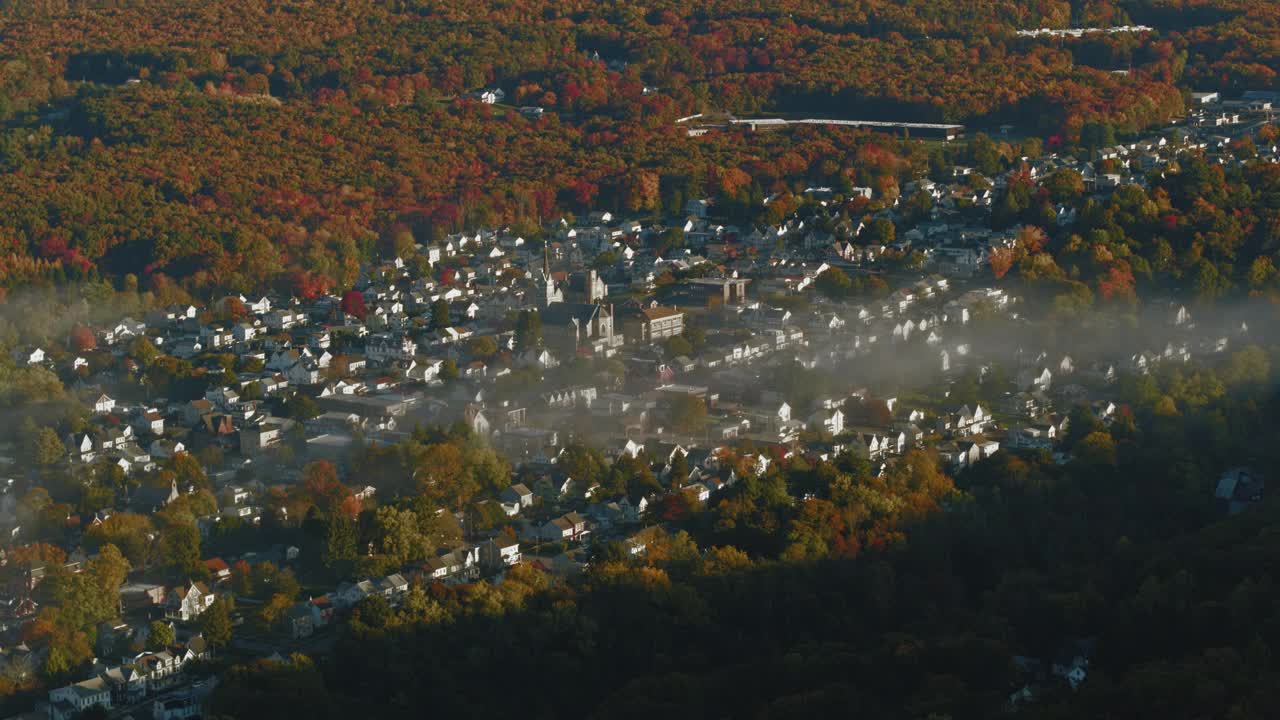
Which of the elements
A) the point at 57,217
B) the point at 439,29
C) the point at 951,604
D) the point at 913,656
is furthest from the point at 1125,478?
the point at 439,29

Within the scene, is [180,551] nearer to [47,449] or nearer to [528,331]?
[47,449]

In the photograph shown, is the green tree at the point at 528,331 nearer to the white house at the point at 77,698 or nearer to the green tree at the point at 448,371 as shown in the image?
the green tree at the point at 448,371

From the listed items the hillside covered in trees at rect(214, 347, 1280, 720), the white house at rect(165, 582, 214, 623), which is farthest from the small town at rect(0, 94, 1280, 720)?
the hillside covered in trees at rect(214, 347, 1280, 720)

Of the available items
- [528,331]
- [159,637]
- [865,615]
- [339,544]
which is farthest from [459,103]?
[865,615]

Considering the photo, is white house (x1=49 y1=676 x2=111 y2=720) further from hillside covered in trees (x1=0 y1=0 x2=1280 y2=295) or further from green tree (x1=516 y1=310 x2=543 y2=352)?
hillside covered in trees (x1=0 y1=0 x2=1280 y2=295)

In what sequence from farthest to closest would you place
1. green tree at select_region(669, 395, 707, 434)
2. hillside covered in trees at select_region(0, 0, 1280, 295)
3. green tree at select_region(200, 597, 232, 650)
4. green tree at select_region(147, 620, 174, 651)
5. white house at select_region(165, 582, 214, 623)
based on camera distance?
hillside covered in trees at select_region(0, 0, 1280, 295)
green tree at select_region(669, 395, 707, 434)
white house at select_region(165, 582, 214, 623)
green tree at select_region(200, 597, 232, 650)
green tree at select_region(147, 620, 174, 651)

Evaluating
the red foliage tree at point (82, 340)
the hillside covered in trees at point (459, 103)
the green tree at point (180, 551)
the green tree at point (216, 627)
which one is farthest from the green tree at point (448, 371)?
the green tree at point (216, 627)
